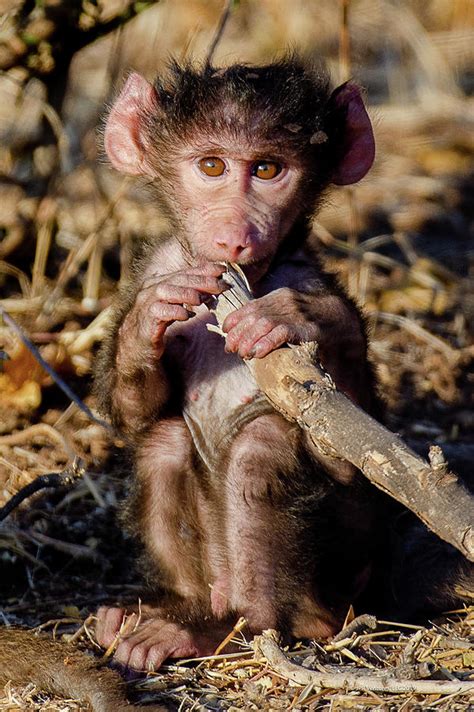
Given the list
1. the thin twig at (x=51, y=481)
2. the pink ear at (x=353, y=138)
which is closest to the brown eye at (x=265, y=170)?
the pink ear at (x=353, y=138)

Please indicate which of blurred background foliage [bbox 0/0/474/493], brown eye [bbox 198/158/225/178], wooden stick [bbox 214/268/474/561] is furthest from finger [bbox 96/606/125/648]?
brown eye [bbox 198/158/225/178]

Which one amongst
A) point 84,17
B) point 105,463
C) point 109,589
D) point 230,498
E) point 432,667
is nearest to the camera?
point 432,667

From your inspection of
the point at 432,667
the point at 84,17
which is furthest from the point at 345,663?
the point at 84,17

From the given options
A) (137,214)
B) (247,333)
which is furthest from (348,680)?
(137,214)

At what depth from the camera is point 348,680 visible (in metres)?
3.72

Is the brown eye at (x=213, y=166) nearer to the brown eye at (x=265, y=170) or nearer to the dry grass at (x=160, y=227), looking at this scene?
the brown eye at (x=265, y=170)

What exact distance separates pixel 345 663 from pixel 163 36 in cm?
758

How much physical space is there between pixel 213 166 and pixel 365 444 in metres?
1.41

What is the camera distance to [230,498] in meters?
4.23

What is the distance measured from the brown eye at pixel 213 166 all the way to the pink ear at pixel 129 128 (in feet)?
1.11

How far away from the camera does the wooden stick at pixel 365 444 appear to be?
3.15 metres

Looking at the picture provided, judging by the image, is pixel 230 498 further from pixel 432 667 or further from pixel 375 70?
pixel 375 70

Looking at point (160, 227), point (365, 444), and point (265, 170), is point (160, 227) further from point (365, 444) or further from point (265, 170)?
point (365, 444)

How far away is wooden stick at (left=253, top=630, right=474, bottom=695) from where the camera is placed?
3.58 metres
